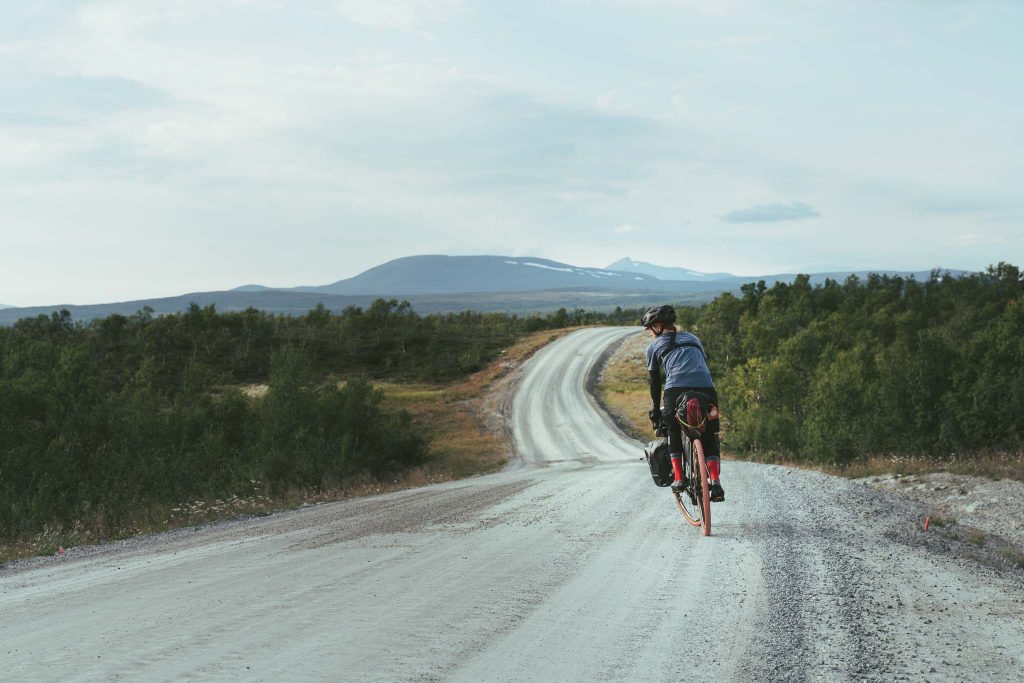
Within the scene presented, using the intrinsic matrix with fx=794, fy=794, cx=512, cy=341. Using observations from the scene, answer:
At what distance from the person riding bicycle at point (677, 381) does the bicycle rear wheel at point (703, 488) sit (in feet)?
0.19

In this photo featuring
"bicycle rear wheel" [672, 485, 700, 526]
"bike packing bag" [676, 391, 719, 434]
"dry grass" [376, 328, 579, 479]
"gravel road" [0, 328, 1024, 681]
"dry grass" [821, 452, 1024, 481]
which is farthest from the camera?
"dry grass" [376, 328, 579, 479]

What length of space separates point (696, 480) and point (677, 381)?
115cm

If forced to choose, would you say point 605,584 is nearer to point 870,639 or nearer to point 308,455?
point 870,639

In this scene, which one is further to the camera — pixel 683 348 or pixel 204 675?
pixel 683 348

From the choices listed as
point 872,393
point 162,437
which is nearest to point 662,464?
point 872,393

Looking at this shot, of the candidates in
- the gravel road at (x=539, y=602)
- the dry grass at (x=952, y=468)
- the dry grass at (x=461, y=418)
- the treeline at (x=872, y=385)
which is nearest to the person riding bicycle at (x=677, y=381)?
the gravel road at (x=539, y=602)

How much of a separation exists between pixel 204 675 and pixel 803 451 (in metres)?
33.5

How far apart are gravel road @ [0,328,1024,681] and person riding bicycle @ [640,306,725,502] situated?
2.34 feet

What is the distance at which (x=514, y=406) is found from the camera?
57438 millimetres

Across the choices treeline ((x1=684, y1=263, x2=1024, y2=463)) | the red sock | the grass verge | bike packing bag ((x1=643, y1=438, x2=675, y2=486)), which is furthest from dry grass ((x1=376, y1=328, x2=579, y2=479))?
the red sock

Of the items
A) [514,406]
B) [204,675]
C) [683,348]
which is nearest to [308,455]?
[683,348]

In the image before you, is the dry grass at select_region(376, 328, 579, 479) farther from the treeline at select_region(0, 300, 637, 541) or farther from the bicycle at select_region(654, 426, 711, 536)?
the bicycle at select_region(654, 426, 711, 536)

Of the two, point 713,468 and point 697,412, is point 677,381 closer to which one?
point 697,412

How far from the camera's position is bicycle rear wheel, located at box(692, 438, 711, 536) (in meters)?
8.45
